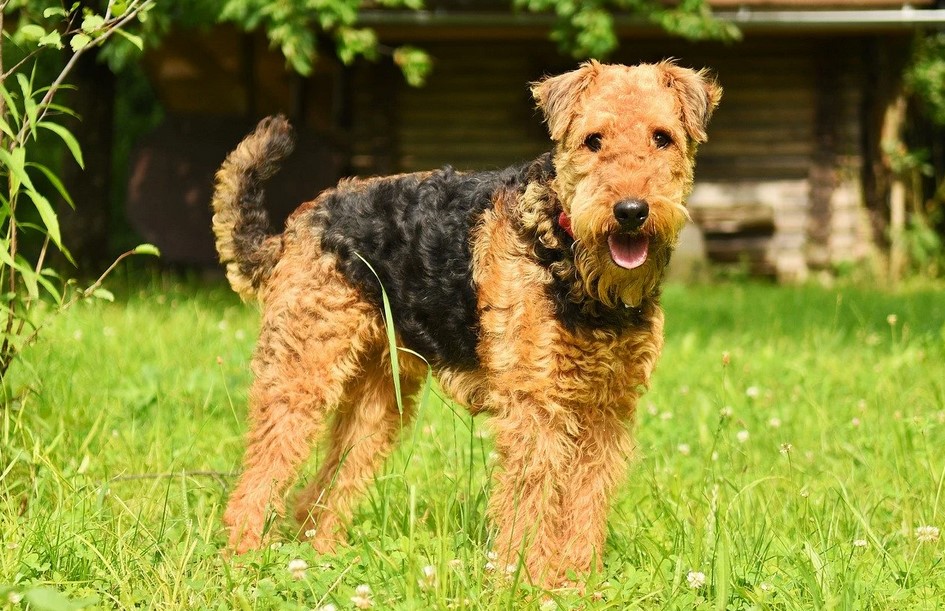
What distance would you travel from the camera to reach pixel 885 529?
133 inches

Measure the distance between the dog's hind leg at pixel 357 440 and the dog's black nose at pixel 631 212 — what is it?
116cm

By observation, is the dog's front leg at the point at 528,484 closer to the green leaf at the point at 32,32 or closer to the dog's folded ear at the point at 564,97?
the dog's folded ear at the point at 564,97

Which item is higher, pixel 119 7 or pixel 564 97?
pixel 119 7

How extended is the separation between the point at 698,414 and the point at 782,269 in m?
7.27

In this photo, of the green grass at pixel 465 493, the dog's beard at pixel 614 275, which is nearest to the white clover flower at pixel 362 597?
the green grass at pixel 465 493

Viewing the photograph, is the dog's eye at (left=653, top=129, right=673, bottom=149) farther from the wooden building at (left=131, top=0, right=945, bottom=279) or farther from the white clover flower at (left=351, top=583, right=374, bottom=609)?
the wooden building at (left=131, top=0, right=945, bottom=279)

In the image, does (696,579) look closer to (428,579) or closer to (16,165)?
(428,579)

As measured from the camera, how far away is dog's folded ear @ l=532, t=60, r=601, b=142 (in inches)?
113

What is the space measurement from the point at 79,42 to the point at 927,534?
2884 mm

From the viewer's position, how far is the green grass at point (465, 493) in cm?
264

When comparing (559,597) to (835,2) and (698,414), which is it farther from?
(835,2)

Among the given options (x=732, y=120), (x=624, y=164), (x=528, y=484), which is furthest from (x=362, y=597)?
(x=732, y=120)

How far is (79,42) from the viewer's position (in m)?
2.80

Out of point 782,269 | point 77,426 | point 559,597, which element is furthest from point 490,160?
point 559,597
